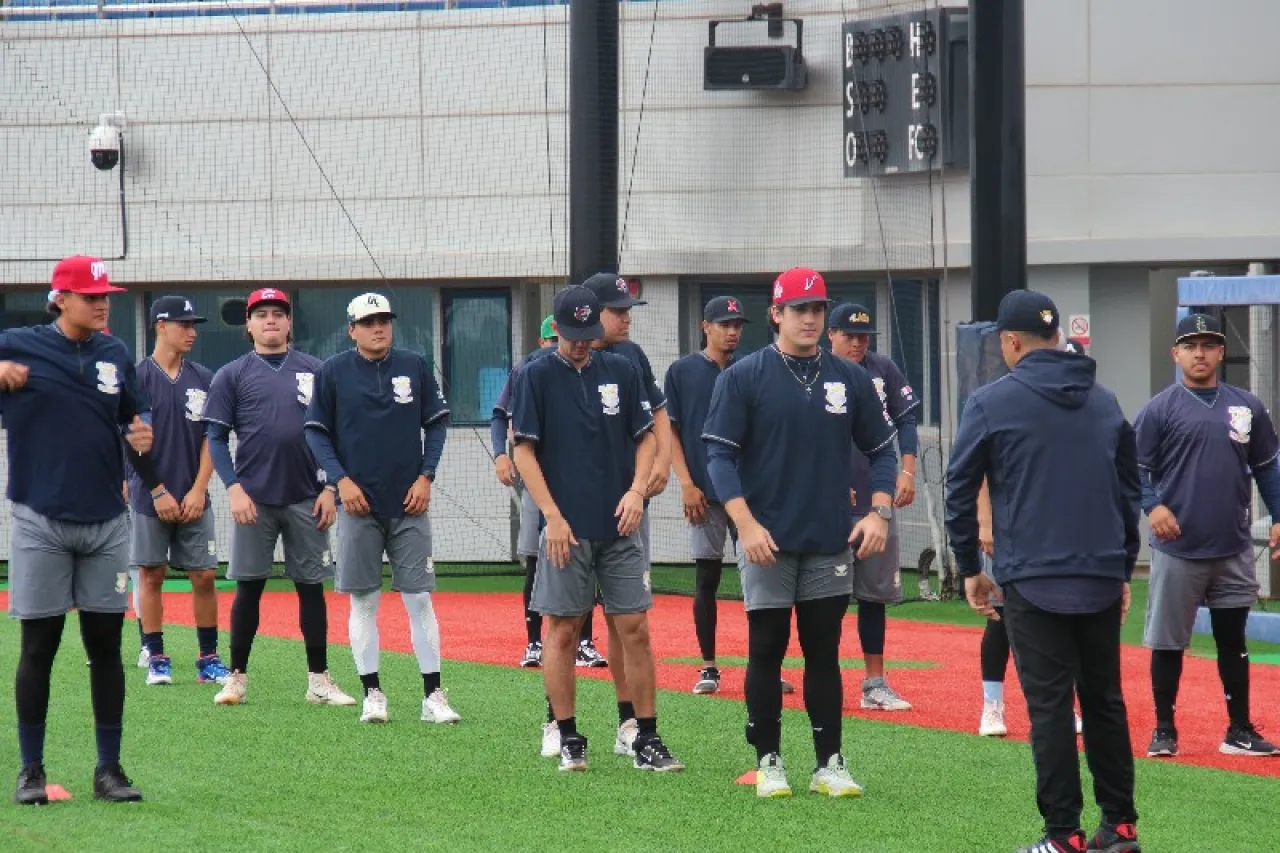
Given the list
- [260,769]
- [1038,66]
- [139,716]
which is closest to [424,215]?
[1038,66]

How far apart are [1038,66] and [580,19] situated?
479cm

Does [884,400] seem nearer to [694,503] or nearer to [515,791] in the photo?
[694,503]

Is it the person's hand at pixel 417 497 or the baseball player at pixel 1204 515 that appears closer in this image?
the baseball player at pixel 1204 515

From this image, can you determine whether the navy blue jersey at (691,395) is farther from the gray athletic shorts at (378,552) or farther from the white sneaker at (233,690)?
the white sneaker at (233,690)

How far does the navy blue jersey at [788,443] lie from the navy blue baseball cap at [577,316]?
2.62 ft

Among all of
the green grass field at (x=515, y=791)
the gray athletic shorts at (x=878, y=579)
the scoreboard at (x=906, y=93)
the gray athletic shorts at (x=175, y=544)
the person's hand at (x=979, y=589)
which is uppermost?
the scoreboard at (x=906, y=93)

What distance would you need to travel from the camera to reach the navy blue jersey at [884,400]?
1048 centimetres

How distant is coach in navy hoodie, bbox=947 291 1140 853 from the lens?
21.9 feet

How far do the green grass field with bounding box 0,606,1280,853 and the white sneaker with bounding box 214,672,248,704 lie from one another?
92 millimetres

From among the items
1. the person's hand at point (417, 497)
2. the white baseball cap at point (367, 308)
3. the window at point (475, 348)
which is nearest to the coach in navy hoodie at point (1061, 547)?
the person's hand at point (417, 497)

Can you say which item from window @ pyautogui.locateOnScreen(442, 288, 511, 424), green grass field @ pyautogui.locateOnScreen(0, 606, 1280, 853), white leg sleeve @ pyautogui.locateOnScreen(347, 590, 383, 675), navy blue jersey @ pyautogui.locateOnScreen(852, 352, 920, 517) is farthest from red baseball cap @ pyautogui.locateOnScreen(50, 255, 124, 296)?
window @ pyautogui.locateOnScreen(442, 288, 511, 424)

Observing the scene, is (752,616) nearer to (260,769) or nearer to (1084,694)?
(1084,694)

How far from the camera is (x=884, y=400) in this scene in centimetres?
1049

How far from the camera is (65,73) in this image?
21.7 meters
